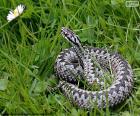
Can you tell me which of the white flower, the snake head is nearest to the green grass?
the white flower

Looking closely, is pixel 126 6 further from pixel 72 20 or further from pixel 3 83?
pixel 3 83

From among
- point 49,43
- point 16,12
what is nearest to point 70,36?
point 49,43

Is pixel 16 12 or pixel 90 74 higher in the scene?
pixel 16 12

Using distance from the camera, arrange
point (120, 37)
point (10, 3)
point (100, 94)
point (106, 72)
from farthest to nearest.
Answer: point (10, 3), point (120, 37), point (106, 72), point (100, 94)

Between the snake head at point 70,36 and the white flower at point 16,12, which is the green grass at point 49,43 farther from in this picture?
the snake head at point 70,36

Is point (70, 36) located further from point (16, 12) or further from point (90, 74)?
point (16, 12)

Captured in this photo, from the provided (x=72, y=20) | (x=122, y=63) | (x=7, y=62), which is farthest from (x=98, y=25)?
(x=7, y=62)

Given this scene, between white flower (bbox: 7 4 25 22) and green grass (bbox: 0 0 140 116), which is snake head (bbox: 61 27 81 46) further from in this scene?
white flower (bbox: 7 4 25 22)
